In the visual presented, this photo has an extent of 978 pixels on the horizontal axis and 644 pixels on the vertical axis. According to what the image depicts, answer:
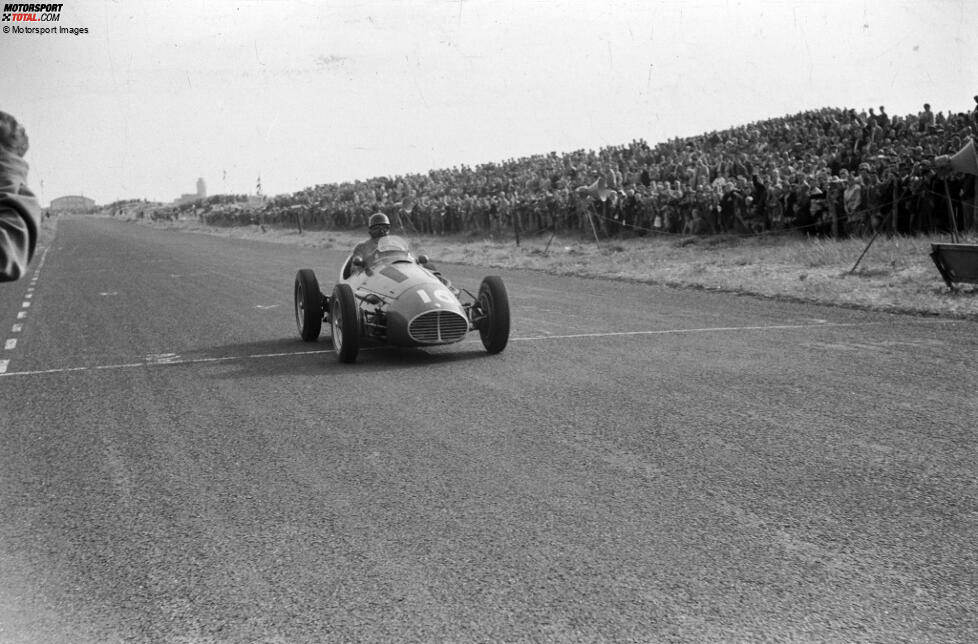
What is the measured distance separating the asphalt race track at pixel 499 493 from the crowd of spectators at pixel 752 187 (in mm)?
8456

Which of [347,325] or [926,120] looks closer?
[347,325]

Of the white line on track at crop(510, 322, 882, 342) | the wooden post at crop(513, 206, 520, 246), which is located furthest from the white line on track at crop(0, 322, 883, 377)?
the wooden post at crop(513, 206, 520, 246)

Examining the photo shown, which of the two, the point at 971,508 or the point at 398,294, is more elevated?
the point at 398,294

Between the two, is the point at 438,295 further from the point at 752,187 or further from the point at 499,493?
the point at 752,187

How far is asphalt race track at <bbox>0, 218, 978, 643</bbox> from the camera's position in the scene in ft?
11.3

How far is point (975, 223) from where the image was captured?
1791 cm

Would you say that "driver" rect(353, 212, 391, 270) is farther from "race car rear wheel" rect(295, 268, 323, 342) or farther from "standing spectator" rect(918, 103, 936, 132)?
"standing spectator" rect(918, 103, 936, 132)

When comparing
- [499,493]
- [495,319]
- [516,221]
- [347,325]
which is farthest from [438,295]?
[516,221]

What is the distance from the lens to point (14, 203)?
1.91m

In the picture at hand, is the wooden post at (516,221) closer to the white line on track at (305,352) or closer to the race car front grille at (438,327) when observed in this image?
the white line on track at (305,352)

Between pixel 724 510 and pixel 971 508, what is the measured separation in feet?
3.77

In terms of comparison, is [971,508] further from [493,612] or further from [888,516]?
[493,612]

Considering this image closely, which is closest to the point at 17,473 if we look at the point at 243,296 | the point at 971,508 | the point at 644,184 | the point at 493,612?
the point at 493,612

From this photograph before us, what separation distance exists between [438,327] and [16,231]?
707cm
